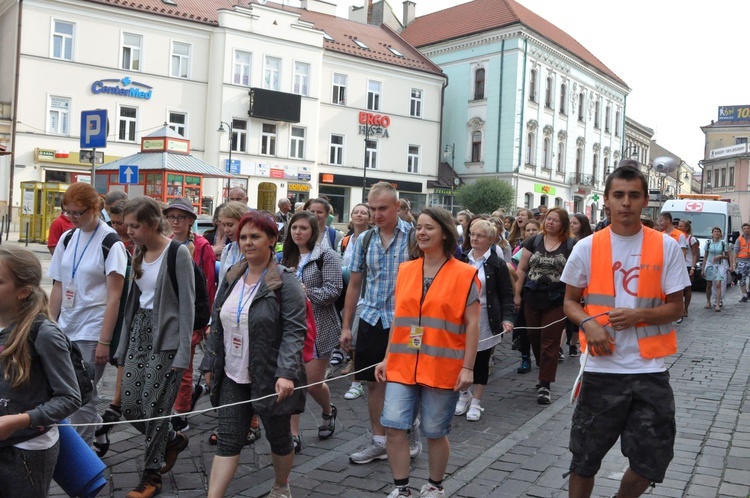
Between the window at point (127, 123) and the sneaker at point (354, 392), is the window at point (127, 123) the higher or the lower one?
the higher one

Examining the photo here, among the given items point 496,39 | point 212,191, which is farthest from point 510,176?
point 212,191

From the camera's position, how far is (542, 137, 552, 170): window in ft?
166

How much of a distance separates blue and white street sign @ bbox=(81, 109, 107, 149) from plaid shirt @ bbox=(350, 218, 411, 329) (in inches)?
308

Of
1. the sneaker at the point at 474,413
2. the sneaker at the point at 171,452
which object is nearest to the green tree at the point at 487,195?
the sneaker at the point at 474,413

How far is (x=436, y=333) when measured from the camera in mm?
4277

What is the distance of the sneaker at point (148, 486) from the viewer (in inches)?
174

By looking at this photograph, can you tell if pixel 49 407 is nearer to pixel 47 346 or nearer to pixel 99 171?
pixel 47 346

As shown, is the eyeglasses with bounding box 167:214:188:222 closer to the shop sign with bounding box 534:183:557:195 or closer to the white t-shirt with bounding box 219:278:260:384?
the white t-shirt with bounding box 219:278:260:384

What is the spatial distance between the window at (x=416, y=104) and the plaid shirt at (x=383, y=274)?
40413 mm

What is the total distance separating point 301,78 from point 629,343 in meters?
36.8

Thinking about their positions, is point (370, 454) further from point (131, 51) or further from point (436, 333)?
point (131, 51)

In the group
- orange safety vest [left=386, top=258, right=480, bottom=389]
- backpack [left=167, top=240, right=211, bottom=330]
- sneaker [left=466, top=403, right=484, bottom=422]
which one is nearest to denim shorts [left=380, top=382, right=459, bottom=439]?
orange safety vest [left=386, top=258, right=480, bottom=389]

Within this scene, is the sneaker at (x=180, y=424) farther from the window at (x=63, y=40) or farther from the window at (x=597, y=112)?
the window at (x=597, y=112)

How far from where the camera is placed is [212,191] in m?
35.2
